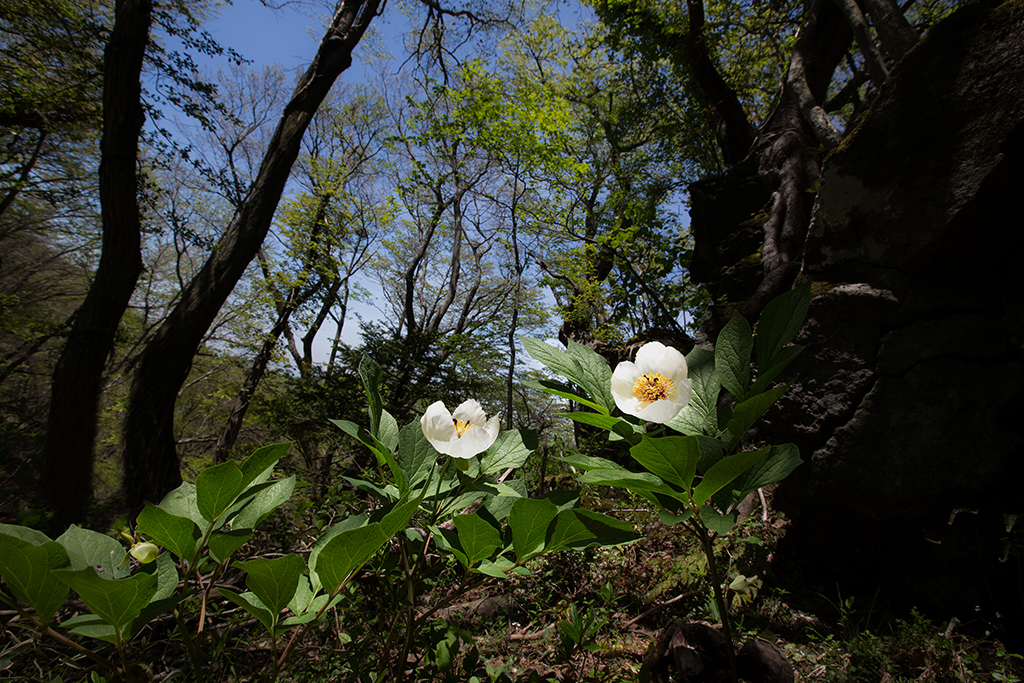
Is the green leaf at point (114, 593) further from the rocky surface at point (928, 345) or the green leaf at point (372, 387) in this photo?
the rocky surface at point (928, 345)

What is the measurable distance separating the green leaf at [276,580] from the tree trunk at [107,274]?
342 centimetres

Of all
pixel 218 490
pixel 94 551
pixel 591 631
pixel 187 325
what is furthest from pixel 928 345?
pixel 187 325

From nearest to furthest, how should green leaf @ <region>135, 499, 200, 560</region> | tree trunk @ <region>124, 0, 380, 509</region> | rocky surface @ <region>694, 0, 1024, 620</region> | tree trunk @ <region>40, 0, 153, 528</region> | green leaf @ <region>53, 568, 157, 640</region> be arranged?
green leaf @ <region>53, 568, 157, 640</region> → green leaf @ <region>135, 499, 200, 560</region> → rocky surface @ <region>694, 0, 1024, 620</region> → tree trunk @ <region>40, 0, 153, 528</region> → tree trunk @ <region>124, 0, 380, 509</region>

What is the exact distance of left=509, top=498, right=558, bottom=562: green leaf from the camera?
480 millimetres

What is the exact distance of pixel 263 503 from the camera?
1.88 feet

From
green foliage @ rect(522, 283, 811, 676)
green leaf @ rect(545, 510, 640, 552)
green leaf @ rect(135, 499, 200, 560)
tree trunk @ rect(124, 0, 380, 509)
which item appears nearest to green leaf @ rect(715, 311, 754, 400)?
green foliage @ rect(522, 283, 811, 676)

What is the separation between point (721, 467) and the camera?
428mm

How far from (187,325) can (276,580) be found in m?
3.57

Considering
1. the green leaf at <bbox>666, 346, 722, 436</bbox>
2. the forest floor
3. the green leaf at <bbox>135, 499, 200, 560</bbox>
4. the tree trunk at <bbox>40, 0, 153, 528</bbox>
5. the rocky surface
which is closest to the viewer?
the green leaf at <bbox>135, 499, 200, 560</bbox>

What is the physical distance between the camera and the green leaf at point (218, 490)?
1.56 feet

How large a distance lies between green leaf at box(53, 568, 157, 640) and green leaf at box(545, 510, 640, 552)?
41 cm

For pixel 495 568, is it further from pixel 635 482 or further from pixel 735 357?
pixel 735 357

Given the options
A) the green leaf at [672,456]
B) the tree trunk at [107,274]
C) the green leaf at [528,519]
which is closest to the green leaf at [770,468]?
the green leaf at [672,456]

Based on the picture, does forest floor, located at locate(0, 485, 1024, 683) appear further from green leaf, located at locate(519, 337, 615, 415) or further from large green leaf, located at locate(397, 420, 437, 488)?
green leaf, located at locate(519, 337, 615, 415)
